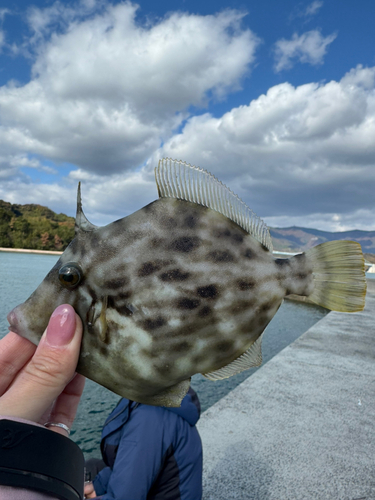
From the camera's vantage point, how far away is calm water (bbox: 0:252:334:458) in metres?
9.01

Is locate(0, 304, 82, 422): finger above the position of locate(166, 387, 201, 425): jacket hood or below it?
above

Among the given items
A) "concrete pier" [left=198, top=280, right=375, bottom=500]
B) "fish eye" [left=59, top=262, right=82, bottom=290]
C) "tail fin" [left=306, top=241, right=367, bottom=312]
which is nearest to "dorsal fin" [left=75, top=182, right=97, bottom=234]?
"fish eye" [left=59, top=262, right=82, bottom=290]

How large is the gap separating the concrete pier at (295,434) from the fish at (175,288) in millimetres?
2875

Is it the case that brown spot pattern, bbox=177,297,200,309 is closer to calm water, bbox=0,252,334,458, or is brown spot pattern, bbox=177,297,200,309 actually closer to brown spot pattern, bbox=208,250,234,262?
brown spot pattern, bbox=208,250,234,262

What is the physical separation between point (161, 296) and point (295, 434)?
3.90 meters

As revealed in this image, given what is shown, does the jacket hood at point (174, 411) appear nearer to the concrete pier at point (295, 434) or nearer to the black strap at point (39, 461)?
the concrete pier at point (295, 434)

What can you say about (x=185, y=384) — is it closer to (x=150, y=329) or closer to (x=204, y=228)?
(x=150, y=329)

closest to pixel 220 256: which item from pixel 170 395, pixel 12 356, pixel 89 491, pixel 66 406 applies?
pixel 170 395

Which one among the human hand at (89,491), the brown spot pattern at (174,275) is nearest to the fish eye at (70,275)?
the brown spot pattern at (174,275)

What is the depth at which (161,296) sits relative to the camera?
108cm

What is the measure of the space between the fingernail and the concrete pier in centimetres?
304

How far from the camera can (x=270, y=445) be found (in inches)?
152

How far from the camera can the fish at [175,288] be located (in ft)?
3.55

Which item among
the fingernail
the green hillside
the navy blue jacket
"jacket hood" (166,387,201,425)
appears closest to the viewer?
the fingernail
